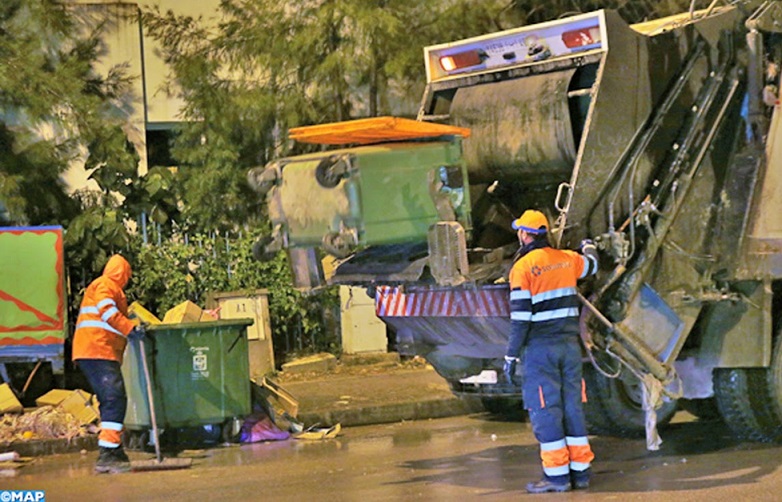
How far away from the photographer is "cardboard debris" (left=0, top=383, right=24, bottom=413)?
10344 millimetres

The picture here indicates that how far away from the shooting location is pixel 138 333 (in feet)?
30.2

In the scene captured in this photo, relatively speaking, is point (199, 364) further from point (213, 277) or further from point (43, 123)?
point (43, 123)

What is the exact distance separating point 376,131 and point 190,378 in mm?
3049

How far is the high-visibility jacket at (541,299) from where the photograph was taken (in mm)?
7094

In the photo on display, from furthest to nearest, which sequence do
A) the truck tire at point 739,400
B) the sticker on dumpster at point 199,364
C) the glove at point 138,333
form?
the sticker on dumpster at point 199,364
the glove at point 138,333
the truck tire at point 739,400

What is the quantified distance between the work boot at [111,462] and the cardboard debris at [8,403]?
186 centimetres

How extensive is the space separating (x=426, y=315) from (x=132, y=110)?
24.1ft

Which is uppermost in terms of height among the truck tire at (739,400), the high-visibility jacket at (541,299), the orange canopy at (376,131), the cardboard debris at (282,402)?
the orange canopy at (376,131)

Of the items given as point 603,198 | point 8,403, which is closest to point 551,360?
point 603,198

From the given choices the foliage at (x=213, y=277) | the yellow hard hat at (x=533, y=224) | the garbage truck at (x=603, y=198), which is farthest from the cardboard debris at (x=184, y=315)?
the yellow hard hat at (x=533, y=224)

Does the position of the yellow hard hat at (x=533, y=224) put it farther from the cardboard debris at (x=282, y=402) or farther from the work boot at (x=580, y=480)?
the cardboard debris at (x=282, y=402)

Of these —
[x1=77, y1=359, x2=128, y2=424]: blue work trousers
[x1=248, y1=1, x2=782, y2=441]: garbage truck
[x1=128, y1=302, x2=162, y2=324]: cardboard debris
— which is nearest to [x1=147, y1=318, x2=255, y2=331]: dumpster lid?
[x1=128, y1=302, x2=162, y2=324]: cardboard debris

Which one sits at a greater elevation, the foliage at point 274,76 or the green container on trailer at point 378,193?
the foliage at point 274,76

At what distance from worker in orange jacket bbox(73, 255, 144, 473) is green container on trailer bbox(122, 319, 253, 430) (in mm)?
528
